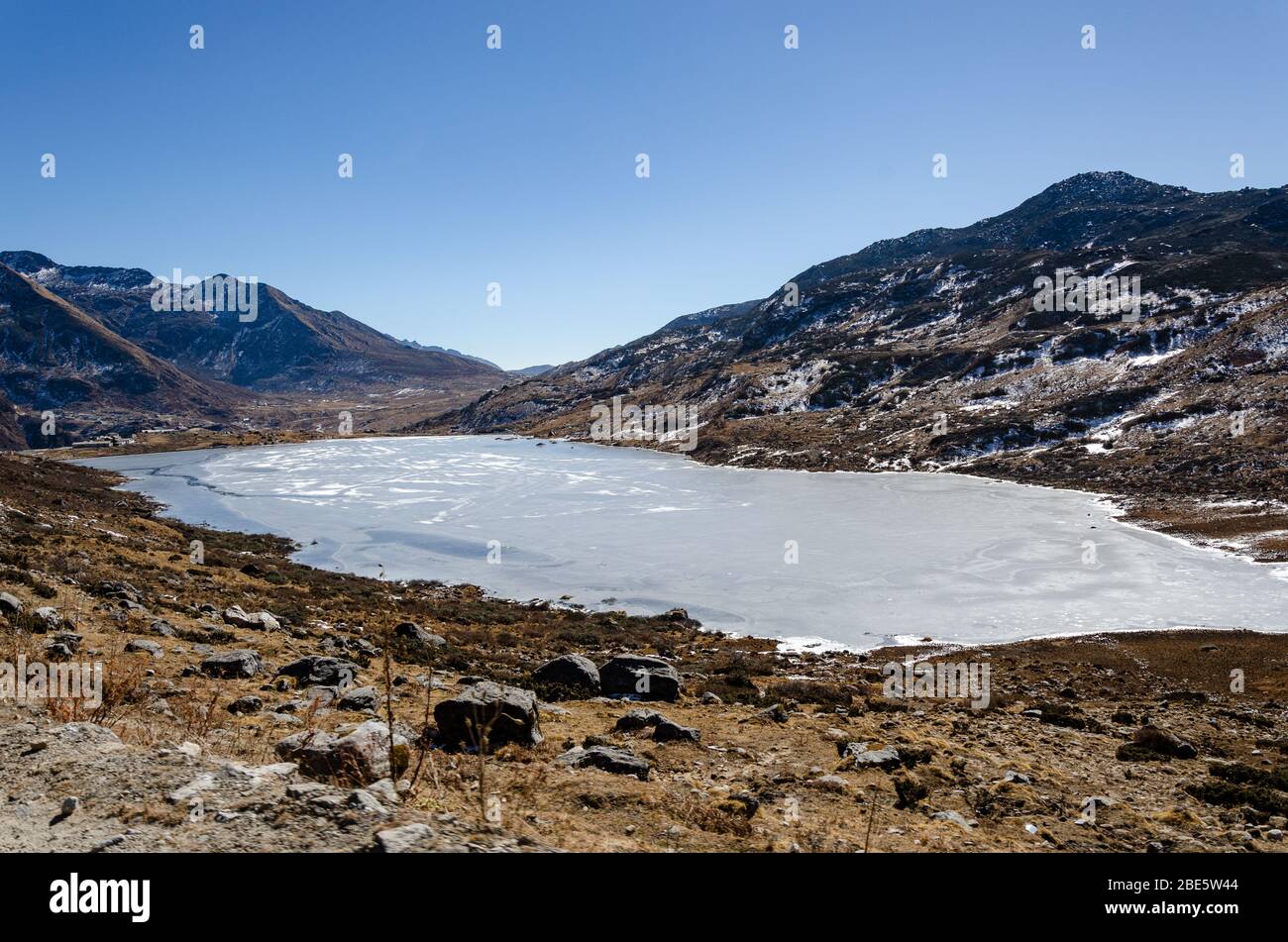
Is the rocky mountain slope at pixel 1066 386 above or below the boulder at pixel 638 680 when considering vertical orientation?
above

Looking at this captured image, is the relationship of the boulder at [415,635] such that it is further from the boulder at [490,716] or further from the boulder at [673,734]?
the boulder at [673,734]

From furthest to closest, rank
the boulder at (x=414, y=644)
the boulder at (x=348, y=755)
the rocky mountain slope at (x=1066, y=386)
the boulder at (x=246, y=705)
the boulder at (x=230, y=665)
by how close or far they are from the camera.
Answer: the rocky mountain slope at (x=1066, y=386) → the boulder at (x=414, y=644) → the boulder at (x=230, y=665) → the boulder at (x=246, y=705) → the boulder at (x=348, y=755)

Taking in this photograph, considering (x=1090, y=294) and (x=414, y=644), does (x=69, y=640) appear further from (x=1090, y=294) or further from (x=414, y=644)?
(x=1090, y=294)

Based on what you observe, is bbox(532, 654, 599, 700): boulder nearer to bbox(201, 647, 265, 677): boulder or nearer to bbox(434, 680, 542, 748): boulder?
bbox(434, 680, 542, 748): boulder

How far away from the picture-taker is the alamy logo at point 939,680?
797 inches

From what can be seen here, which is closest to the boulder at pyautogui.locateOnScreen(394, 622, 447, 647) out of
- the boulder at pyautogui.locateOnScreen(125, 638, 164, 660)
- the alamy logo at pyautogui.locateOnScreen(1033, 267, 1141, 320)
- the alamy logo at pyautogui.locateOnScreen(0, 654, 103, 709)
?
the boulder at pyautogui.locateOnScreen(125, 638, 164, 660)

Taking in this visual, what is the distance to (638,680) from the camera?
1822 centimetres

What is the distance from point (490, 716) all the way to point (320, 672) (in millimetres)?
5798

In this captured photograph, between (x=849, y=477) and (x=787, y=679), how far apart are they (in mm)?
62482
